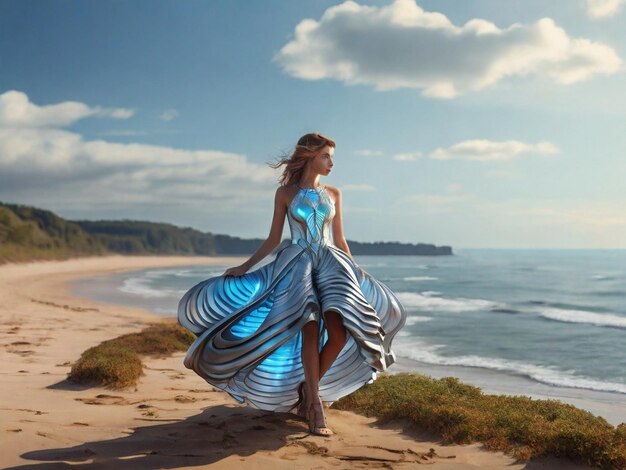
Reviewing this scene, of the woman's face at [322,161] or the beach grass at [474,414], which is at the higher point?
the woman's face at [322,161]

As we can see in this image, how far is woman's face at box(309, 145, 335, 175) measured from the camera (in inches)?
257

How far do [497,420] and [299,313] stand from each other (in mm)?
2402

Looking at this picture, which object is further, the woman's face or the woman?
the woman's face

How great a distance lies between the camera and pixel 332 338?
19.5 ft

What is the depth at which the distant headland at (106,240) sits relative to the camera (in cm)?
7650

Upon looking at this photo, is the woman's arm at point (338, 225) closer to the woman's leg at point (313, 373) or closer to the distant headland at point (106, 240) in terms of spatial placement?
the woman's leg at point (313, 373)

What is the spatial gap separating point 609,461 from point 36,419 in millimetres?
5110

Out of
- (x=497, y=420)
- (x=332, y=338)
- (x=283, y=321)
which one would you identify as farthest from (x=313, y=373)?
(x=497, y=420)

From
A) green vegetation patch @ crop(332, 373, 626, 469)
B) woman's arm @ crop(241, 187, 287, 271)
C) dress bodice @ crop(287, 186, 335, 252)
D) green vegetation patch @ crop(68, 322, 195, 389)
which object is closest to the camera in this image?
green vegetation patch @ crop(332, 373, 626, 469)

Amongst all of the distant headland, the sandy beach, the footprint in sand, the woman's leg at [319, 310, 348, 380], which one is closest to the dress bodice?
the woman's leg at [319, 310, 348, 380]

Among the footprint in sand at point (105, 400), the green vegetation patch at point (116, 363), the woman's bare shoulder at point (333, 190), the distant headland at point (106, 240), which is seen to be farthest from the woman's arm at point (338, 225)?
the distant headland at point (106, 240)

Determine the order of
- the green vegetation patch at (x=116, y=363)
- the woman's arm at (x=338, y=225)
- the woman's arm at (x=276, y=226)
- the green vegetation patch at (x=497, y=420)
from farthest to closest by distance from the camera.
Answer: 1. the green vegetation patch at (x=116, y=363)
2. the woman's arm at (x=338, y=225)
3. the woman's arm at (x=276, y=226)
4. the green vegetation patch at (x=497, y=420)

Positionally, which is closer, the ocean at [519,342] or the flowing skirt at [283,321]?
the flowing skirt at [283,321]

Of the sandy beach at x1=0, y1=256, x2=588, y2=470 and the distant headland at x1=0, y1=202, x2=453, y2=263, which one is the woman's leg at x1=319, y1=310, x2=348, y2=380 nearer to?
the sandy beach at x1=0, y1=256, x2=588, y2=470
